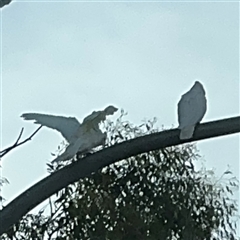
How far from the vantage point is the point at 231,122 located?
258cm

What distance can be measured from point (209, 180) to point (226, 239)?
2.14ft

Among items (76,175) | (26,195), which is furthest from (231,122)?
A: (26,195)

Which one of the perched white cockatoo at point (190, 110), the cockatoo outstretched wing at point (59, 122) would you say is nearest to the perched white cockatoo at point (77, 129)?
the cockatoo outstretched wing at point (59, 122)

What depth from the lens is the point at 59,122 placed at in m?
2.59

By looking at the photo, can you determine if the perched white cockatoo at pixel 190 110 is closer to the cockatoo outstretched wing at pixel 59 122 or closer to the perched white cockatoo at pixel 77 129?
the perched white cockatoo at pixel 77 129

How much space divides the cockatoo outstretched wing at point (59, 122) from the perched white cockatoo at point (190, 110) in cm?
32

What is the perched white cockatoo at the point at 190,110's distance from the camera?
8.41 ft

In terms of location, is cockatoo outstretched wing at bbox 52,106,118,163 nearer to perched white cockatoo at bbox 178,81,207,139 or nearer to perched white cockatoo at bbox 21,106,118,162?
perched white cockatoo at bbox 21,106,118,162

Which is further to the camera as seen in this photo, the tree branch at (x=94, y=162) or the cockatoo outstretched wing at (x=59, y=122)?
the cockatoo outstretched wing at (x=59, y=122)

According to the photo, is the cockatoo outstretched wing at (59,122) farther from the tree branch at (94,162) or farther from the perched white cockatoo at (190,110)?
the perched white cockatoo at (190,110)

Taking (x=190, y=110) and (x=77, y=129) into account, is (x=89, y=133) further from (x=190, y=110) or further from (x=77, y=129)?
(x=190, y=110)

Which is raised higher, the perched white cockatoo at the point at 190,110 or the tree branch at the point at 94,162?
the perched white cockatoo at the point at 190,110

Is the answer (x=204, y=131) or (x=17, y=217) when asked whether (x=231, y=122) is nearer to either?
(x=204, y=131)

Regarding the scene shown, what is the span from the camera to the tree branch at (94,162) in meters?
2.43
